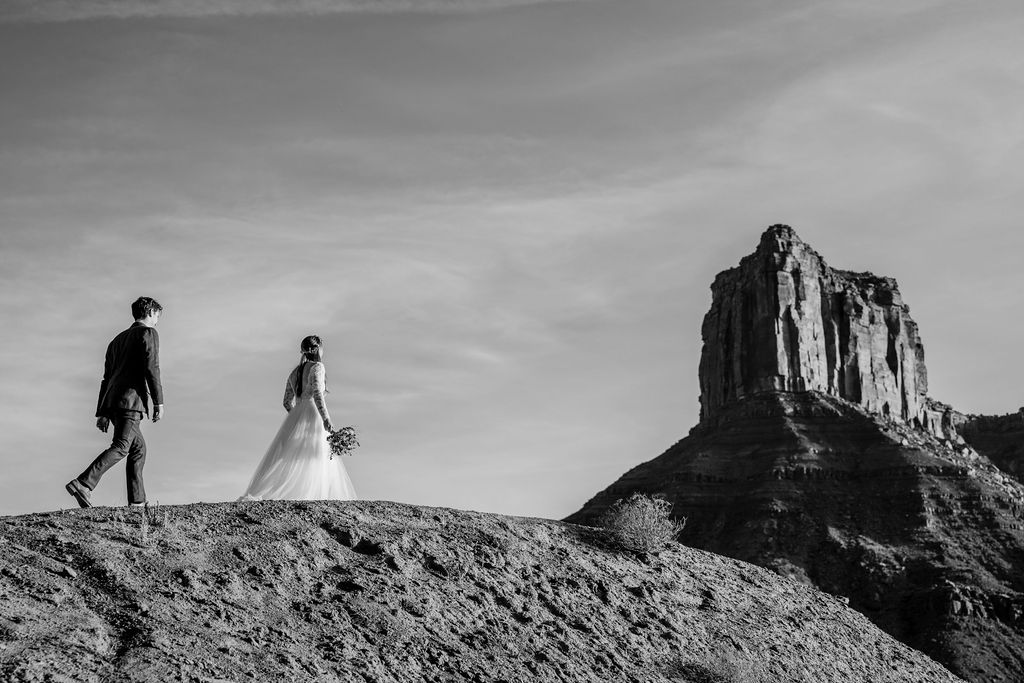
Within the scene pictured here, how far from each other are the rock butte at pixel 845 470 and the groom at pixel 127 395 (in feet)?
242

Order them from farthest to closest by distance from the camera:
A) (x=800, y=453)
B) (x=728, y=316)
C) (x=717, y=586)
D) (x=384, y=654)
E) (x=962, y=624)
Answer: (x=728, y=316)
(x=800, y=453)
(x=962, y=624)
(x=717, y=586)
(x=384, y=654)

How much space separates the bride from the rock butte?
2774 inches

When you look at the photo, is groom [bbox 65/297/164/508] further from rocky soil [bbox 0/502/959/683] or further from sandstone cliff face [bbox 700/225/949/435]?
sandstone cliff face [bbox 700/225/949/435]

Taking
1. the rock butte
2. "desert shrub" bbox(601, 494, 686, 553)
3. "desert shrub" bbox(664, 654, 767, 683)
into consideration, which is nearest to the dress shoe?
"desert shrub" bbox(664, 654, 767, 683)

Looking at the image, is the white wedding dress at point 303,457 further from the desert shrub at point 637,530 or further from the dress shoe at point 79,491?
the desert shrub at point 637,530

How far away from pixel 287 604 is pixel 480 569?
363cm

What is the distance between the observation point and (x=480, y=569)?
19.7 m

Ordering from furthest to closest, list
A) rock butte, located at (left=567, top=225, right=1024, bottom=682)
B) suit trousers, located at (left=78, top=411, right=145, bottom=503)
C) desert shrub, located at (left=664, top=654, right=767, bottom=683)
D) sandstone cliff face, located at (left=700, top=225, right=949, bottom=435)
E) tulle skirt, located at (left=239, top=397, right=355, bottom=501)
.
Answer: sandstone cliff face, located at (left=700, top=225, right=949, bottom=435) < rock butte, located at (left=567, top=225, right=1024, bottom=682) < tulle skirt, located at (left=239, top=397, right=355, bottom=501) < desert shrub, located at (left=664, top=654, right=767, bottom=683) < suit trousers, located at (left=78, top=411, right=145, bottom=503)

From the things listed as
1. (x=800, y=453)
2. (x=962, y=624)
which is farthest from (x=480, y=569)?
(x=800, y=453)

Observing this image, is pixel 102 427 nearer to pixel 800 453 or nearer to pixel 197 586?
pixel 197 586

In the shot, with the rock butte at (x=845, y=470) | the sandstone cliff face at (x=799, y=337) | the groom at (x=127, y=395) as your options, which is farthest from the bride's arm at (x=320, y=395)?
the sandstone cliff face at (x=799, y=337)

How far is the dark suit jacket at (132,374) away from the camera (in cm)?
1712

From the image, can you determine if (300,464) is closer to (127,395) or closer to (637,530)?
(127,395)

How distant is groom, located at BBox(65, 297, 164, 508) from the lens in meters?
17.1
